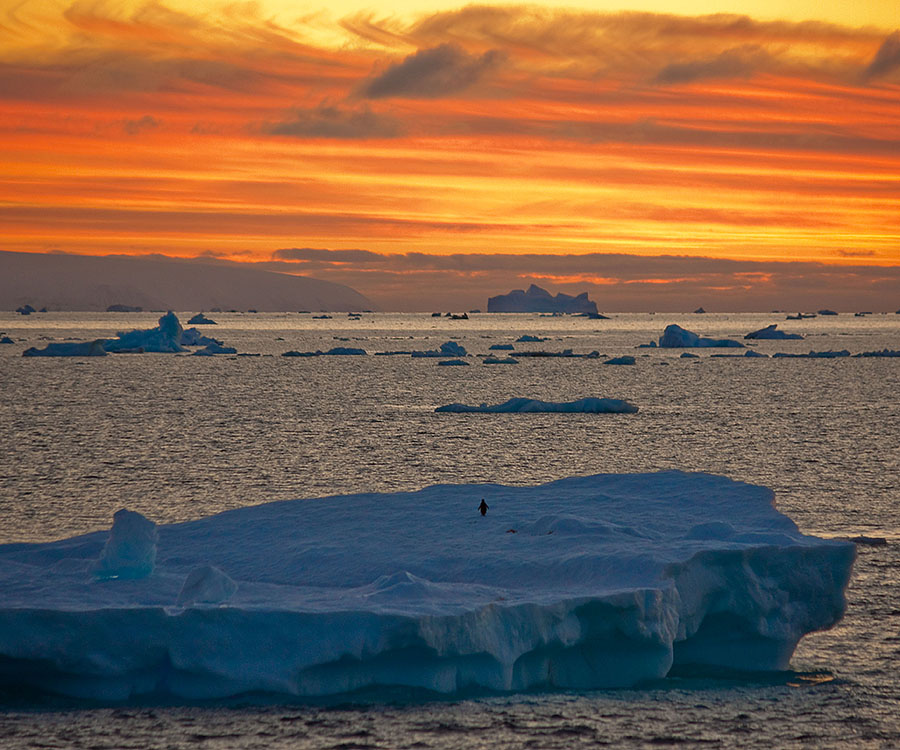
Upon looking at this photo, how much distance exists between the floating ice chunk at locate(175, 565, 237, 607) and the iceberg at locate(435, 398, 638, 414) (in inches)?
824

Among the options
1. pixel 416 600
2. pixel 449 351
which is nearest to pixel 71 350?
pixel 449 351

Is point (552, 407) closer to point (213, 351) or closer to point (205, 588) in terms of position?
point (205, 588)

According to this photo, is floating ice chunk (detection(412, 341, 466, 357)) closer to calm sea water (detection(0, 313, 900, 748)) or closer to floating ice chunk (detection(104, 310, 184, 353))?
calm sea water (detection(0, 313, 900, 748))

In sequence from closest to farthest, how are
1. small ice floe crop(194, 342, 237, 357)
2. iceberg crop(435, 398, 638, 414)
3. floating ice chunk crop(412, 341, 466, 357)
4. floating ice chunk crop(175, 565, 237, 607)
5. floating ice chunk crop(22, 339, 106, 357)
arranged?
floating ice chunk crop(175, 565, 237, 607)
iceberg crop(435, 398, 638, 414)
floating ice chunk crop(22, 339, 106, 357)
floating ice chunk crop(412, 341, 466, 357)
small ice floe crop(194, 342, 237, 357)

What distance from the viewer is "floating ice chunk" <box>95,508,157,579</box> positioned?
7.20 meters

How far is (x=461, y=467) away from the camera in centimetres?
1770

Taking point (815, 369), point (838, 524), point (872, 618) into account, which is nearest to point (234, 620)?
point (872, 618)

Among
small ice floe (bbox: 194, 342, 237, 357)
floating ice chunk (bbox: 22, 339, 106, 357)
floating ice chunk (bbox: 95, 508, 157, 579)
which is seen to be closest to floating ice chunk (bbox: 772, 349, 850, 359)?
small ice floe (bbox: 194, 342, 237, 357)

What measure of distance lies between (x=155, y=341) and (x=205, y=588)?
63.2m

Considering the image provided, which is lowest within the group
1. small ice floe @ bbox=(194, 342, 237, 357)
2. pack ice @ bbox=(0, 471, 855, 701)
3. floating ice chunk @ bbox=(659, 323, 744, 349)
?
small ice floe @ bbox=(194, 342, 237, 357)

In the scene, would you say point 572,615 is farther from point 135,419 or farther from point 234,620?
point 135,419

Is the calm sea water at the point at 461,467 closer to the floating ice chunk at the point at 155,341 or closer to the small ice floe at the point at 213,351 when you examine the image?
the small ice floe at the point at 213,351

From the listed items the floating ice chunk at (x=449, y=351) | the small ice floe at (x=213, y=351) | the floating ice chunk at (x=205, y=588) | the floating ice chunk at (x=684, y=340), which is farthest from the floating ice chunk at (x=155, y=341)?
the floating ice chunk at (x=205, y=588)

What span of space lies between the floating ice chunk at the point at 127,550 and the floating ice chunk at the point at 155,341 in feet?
197
